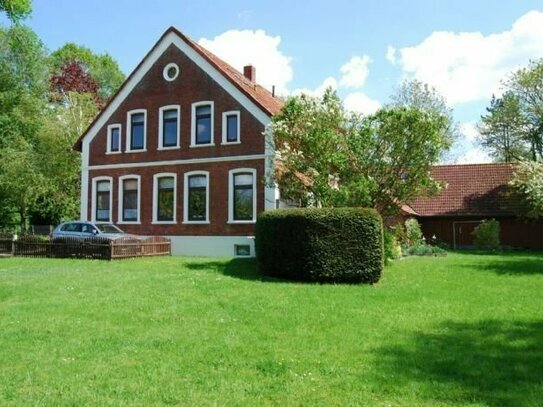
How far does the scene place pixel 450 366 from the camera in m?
6.73

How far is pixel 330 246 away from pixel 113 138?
1763 cm

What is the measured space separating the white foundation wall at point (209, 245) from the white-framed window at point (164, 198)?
120 cm

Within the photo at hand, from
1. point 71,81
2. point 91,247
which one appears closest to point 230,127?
point 91,247

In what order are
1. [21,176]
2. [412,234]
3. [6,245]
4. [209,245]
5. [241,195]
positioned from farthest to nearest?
1. [21,176]
2. [412,234]
3. [6,245]
4. [209,245]
5. [241,195]

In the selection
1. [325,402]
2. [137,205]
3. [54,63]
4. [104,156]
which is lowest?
[325,402]

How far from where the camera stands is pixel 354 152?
709 inches

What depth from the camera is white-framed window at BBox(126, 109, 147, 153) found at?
90.7 feet

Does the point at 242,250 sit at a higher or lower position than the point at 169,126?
lower

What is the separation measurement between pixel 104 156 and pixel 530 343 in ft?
80.4

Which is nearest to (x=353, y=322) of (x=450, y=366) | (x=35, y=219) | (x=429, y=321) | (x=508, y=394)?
(x=429, y=321)

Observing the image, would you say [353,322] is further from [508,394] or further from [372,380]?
[508,394]

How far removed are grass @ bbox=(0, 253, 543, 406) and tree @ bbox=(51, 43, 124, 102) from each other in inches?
1847

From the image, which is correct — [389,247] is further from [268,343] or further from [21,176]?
[21,176]

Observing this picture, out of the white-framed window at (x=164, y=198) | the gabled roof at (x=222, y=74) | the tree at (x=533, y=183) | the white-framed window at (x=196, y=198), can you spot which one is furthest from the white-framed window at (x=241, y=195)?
the tree at (x=533, y=183)
